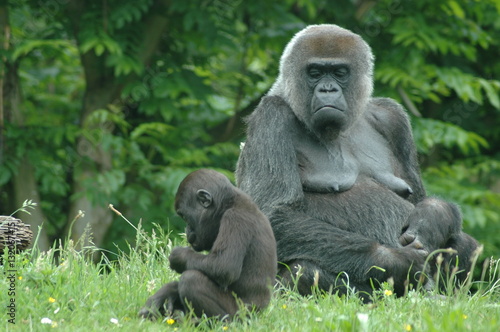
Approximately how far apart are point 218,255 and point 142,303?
58 centimetres

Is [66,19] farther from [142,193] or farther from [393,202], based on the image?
[393,202]

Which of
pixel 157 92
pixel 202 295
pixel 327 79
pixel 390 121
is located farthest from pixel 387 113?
pixel 157 92

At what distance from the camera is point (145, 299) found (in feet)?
13.0

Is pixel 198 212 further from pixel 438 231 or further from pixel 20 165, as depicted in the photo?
Result: pixel 20 165

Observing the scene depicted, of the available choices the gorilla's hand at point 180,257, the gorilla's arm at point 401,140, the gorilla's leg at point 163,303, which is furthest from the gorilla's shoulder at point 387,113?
the gorilla's leg at point 163,303

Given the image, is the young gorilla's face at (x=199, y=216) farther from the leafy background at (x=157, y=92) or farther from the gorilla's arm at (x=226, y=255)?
the leafy background at (x=157, y=92)

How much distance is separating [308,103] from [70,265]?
6.02 ft

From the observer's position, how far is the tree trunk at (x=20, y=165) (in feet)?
26.8

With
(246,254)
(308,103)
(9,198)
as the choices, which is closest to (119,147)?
(9,198)

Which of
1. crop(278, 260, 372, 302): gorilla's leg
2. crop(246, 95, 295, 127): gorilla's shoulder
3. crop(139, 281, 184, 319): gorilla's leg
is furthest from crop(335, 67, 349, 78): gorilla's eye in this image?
crop(139, 281, 184, 319): gorilla's leg

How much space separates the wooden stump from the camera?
13.8 feet

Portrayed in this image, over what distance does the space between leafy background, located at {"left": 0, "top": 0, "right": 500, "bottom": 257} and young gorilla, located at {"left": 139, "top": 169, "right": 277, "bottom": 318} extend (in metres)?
3.99

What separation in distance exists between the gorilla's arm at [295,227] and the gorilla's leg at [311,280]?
0.04 metres

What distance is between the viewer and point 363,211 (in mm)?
4934
